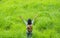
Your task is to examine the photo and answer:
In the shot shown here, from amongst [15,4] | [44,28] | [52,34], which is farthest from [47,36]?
[15,4]

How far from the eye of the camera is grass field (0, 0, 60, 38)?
8.36 m

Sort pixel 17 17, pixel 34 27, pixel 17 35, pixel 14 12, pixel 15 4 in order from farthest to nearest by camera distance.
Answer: pixel 15 4 < pixel 14 12 < pixel 17 17 < pixel 34 27 < pixel 17 35

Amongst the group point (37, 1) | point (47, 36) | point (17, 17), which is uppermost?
point (37, 1)

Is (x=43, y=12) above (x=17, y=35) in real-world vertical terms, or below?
above

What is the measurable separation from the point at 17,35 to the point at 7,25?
1.22 meters

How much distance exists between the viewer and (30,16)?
9.89m

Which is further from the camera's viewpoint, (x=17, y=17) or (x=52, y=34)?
(x=17, y=17)

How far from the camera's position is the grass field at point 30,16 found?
8359mm

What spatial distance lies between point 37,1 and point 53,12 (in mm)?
1837

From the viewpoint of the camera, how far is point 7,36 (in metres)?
8.16

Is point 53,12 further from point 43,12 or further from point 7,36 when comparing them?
point 7,36

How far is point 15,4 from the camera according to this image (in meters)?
11.5

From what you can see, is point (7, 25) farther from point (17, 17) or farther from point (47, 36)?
point (47, 36)

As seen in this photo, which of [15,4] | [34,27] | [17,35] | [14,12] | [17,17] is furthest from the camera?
[15,4]
